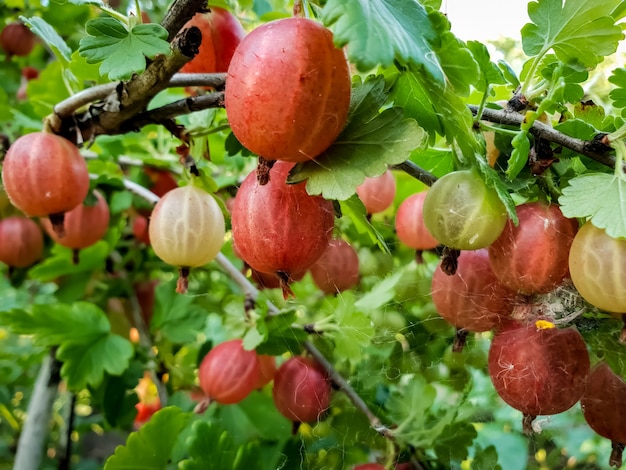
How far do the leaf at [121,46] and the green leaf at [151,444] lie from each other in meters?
0.38

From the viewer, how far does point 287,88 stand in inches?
14.7

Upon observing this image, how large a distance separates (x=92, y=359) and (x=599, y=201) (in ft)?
2.44

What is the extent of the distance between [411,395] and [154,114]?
0.47 metres

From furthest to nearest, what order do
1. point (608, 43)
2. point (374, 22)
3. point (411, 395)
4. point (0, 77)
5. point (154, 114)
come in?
point (0, 77) < point (411, 395) < point (154, 114) < point (608, 43) < point (374, 22)

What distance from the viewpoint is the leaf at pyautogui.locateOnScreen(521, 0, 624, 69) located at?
0.47 meters

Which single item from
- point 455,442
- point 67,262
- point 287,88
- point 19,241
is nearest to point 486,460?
point 455,442

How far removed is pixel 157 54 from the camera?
0.48 m

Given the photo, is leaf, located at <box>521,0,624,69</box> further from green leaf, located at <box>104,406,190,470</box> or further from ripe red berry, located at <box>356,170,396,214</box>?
green leaf, located at <box>104,406,190,470</box>

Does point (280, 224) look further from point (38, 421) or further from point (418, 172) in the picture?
point (38, 421)

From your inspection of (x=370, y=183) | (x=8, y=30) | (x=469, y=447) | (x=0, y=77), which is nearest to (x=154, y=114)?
(x=370, y=183)

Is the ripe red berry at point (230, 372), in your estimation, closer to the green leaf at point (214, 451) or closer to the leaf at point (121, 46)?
the green leaf at point (214, 451)

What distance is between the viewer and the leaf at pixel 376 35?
33cm

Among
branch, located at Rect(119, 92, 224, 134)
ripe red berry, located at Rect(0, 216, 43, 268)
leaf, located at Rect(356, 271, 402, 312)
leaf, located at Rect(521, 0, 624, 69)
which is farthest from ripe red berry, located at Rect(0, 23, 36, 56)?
leaf, located at Rect(521, 0, 624, 69)

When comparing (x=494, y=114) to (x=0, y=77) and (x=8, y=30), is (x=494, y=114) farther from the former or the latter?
(x=0, y=77)
